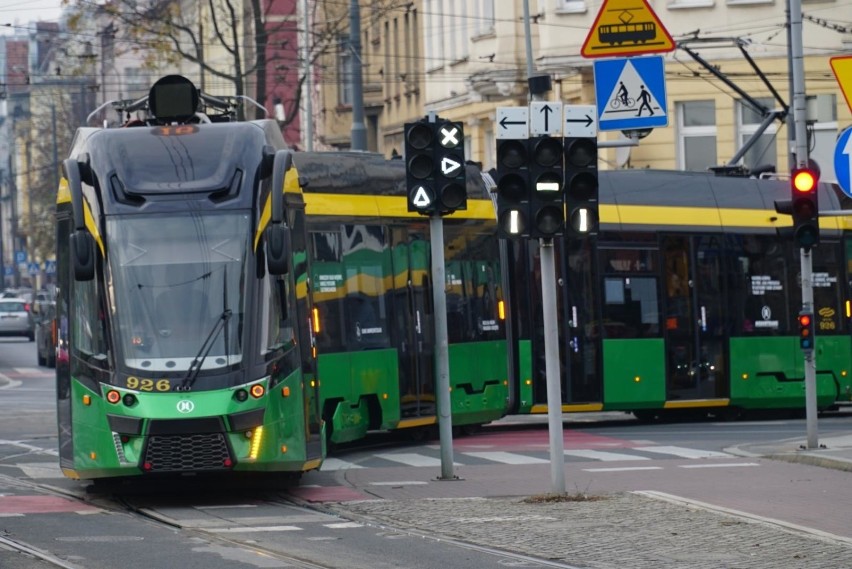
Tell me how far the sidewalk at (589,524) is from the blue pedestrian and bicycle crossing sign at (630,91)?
3.38m

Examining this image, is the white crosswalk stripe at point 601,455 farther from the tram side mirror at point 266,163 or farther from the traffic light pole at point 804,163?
the tram side mirror at point 266,163

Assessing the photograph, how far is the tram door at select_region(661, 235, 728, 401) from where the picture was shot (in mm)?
27484

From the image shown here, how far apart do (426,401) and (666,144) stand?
81.6 ft

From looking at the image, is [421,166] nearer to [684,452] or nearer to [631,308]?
[684,452]

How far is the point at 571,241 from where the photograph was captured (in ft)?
88.5

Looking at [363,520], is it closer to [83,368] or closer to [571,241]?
[83,368]

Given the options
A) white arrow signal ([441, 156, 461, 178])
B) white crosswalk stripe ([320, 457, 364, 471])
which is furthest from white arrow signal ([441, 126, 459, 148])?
white crosswalk stripe ([320, 457, 364, 471])

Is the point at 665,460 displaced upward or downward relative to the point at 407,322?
downward

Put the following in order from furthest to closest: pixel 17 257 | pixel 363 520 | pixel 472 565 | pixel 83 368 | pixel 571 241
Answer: pixel 17 257 → pixel 571 241 → pixel 83 368 → pixel 363 520 → pixel 472 565

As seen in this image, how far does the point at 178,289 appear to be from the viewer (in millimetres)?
Result: 16844

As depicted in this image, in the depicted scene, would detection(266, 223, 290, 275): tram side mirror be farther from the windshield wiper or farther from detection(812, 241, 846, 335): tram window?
detection(812, 241, 846, 335): tram window

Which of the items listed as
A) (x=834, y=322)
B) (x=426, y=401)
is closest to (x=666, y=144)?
(x=834, y=322)

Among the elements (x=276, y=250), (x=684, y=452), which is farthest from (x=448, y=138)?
(x=684, y=452)

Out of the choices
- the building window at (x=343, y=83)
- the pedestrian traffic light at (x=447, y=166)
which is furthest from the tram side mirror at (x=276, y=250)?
the building window at (x=343, y=83)
